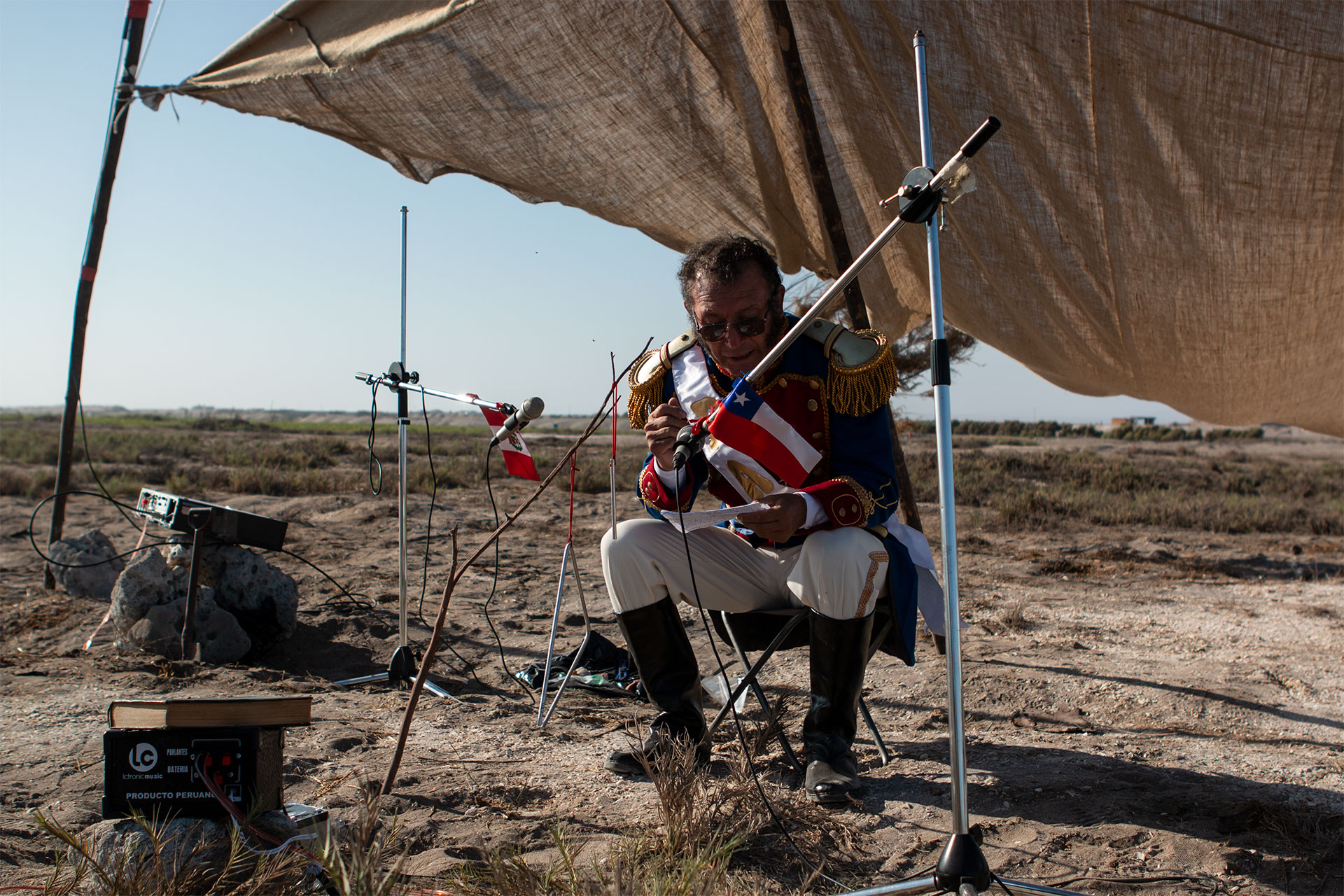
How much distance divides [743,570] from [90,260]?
16.4 ft

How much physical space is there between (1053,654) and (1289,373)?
6.24 feet

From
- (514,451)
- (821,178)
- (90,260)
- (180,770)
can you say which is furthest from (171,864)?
(90,260)

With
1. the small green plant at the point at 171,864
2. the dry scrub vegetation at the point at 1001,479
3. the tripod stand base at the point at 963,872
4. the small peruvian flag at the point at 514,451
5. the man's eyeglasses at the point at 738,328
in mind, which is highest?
the man's eyeglasses at the point at 738,328

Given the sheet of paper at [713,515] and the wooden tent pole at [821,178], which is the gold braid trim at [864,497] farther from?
the wooden tent pole at [821,178]

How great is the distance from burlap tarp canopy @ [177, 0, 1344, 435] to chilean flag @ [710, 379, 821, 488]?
66.4 inches

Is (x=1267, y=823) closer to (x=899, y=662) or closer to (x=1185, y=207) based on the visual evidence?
(x=899, y=662)

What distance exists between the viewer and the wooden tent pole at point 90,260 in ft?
17.8

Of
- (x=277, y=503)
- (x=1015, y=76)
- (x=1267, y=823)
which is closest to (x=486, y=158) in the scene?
(x=1015, y=76)

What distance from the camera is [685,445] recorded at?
2.41m

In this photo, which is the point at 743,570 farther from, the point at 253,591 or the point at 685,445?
the point at 253,591

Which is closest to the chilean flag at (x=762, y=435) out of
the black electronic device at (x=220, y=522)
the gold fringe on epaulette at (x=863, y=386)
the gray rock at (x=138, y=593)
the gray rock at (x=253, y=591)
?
the gold fringe on epaulette at (x=863, y=386)

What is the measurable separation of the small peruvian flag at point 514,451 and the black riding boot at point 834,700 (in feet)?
3.72

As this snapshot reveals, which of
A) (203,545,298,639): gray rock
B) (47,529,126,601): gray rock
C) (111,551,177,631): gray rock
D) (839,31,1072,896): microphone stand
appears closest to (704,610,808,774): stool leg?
(839,31,1072,896): microphone stand

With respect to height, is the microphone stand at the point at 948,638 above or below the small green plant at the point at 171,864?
above
